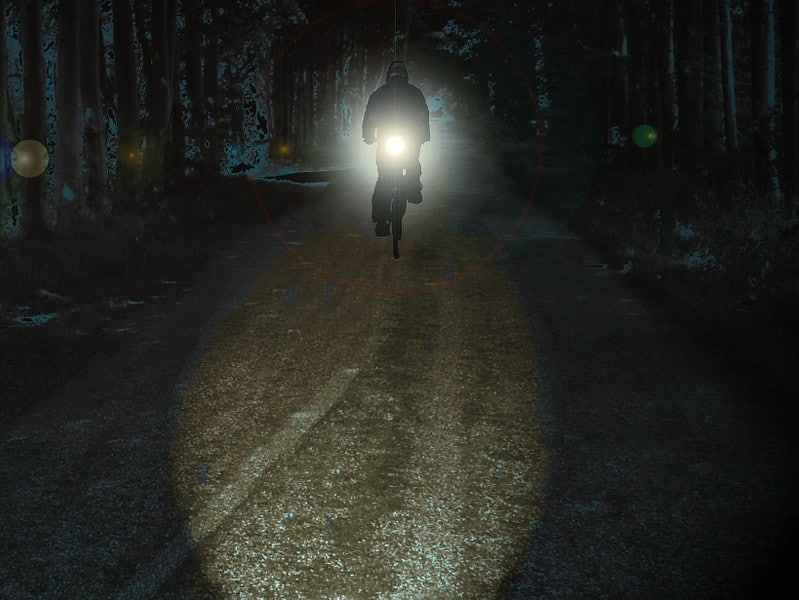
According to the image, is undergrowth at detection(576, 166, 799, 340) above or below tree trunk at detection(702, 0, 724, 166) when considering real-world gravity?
below

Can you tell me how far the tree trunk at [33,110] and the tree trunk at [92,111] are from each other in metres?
1.18

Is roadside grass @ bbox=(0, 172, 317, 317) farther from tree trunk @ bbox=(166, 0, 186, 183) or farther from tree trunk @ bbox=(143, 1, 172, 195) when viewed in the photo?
tree trunk @ bbox=(166, 0, 186, 183)

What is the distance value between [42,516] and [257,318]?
16.6 ft

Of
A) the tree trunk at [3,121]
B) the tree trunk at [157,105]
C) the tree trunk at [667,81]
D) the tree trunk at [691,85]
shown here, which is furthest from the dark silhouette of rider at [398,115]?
the tree trunk at [667,81]

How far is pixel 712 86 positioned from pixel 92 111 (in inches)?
576

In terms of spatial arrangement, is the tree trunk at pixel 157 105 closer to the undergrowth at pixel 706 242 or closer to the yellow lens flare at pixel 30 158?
the yellow lens flare at pixel 30 158

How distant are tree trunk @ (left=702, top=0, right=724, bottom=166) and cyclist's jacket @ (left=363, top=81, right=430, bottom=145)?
38.7 feet

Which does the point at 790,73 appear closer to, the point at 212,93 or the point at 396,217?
the point at 396,217

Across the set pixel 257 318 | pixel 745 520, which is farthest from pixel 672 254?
pixel 745 520

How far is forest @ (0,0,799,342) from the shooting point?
15.1m

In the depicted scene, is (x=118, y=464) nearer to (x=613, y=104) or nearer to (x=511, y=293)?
(x=511, y=293)

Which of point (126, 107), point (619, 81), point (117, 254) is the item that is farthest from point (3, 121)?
point (619, 81)

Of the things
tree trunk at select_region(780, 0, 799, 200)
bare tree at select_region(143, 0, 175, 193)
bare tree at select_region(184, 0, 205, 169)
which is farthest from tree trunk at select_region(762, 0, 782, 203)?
bare tree at select_region(184, 0, 205, 169)

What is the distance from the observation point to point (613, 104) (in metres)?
31.6
